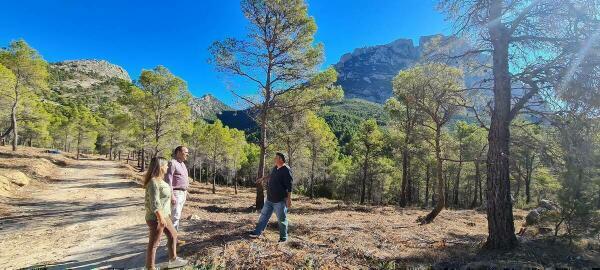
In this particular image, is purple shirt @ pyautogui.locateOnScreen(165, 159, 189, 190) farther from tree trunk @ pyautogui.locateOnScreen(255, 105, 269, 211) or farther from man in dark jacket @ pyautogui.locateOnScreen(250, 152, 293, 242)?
tree trunk @ pyautogui.locateOnScreen(255, 105, 269, 211)

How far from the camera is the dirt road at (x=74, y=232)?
688cm

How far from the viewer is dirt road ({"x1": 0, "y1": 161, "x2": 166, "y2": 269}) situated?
6883mm

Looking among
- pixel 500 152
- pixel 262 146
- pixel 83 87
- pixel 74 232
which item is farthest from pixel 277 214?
pixel 83 87

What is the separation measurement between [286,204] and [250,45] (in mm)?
9415

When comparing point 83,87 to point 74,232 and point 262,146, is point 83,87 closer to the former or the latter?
point 262,146

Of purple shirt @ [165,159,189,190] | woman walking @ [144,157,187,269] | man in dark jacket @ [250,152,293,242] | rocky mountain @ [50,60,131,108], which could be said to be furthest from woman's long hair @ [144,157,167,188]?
rocky mountain @ [50,60,131,108]

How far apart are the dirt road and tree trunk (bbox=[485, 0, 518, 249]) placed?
7285 mm

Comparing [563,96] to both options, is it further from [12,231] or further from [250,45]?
[12,231]

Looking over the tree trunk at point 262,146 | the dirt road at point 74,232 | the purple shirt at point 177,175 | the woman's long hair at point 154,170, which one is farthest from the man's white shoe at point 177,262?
the tree trunk at point 262,146

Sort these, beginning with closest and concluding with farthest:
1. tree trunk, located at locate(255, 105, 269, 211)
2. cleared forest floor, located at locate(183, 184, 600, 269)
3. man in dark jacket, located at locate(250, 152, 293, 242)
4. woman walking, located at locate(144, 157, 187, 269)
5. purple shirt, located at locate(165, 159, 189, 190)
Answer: woman walking, located at locate(144, 157, 187, 269)
cleared forest floor, located at locate(183, 184, 600, 269)
purple shirt, located at locate(165, 159, 189, 190)
man in dark jacket, located at locate(250, 152, 293, 242)
tree trunk, located at locate(255, 105, 269, 211)

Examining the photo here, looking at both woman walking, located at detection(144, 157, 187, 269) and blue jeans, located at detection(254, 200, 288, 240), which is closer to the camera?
woman walking, located at detection(144, 157, 187, 269)

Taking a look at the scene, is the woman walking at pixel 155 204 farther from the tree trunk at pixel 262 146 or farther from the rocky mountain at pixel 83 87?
the rocky mountain at pixel 83 87

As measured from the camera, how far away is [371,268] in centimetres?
640

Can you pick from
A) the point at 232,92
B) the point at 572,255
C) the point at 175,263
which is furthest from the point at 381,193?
the point at 175,263
